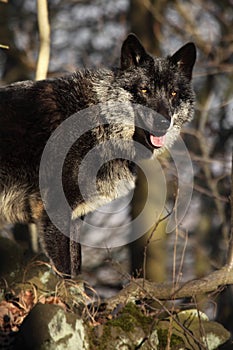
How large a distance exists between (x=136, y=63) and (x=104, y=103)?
0.53 meters

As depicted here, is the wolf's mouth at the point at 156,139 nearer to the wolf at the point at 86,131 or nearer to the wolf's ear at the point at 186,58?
the wolf at the point at 86,131

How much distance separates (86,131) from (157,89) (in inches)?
32.5

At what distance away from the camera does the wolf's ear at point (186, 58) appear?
692 centimetres

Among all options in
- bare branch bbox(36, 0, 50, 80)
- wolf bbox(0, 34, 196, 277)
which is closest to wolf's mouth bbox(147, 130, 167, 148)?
wolf bbox(0, 34, 196, 277)

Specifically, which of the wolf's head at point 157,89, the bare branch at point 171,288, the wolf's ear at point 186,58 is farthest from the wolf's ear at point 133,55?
the bare branch at point 171,288

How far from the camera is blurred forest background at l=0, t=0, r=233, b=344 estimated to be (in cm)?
1054

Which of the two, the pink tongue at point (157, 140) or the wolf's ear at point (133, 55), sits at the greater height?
the wolf's ear at point (133, 55)

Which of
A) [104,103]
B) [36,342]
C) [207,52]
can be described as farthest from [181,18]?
[36,342]

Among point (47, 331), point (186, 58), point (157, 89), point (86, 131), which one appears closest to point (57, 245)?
point (86, 131)

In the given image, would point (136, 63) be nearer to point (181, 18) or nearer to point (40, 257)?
point (40, 257)

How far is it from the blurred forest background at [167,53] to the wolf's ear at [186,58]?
121 inches

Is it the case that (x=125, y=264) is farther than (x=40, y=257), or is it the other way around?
(x=125, y=264)

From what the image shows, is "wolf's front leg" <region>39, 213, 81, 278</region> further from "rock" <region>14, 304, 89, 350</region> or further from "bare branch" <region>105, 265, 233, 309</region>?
"rock" <region>14, 304, 89, 350</region>

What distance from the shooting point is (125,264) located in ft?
40.0
